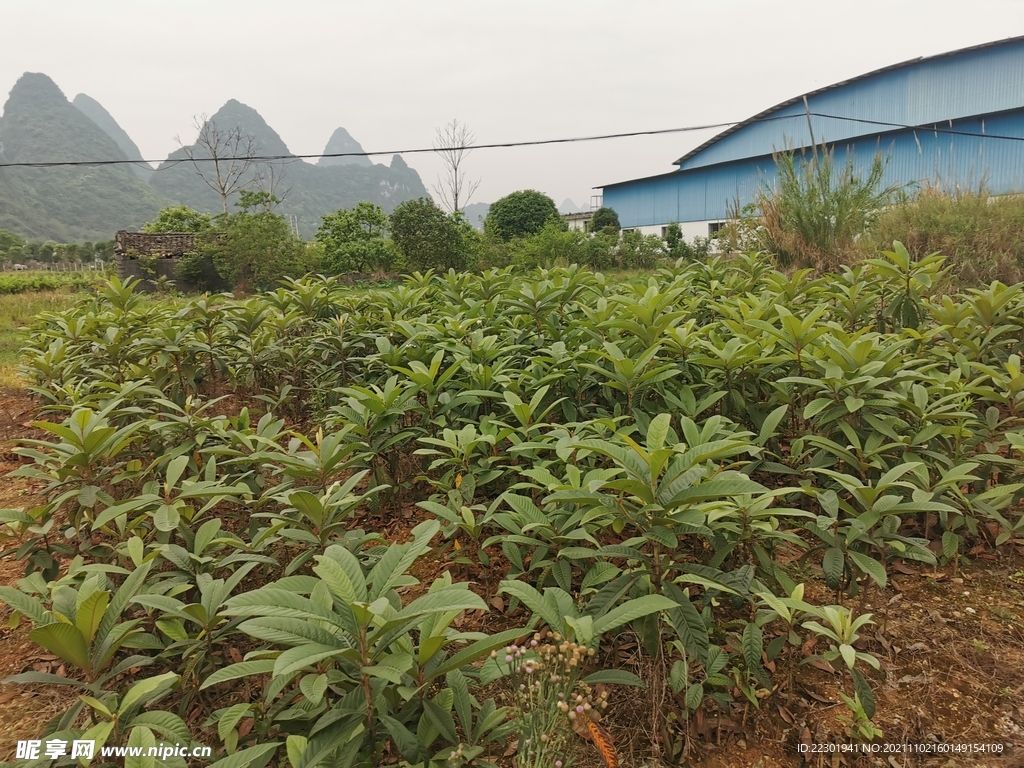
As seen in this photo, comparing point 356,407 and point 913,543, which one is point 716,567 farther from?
point 356,407

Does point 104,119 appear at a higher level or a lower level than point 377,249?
higher

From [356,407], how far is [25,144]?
298ft

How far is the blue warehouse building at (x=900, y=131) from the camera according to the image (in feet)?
49.2

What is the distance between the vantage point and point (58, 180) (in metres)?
57.0

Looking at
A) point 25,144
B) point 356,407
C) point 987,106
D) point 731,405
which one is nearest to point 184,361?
point 356,407

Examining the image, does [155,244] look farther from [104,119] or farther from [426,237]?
[104,119]

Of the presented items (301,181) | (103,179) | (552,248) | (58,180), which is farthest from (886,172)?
(301,181)

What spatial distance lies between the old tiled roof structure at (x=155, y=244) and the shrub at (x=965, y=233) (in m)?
15.1

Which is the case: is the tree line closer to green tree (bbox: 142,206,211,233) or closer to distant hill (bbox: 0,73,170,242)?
green tree (bbox: 142,206,211,233)

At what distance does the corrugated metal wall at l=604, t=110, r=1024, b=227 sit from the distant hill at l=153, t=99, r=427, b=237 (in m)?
48.1

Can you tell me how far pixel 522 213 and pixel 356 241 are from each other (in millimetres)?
8150

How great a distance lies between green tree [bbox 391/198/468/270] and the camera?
14.5 meters

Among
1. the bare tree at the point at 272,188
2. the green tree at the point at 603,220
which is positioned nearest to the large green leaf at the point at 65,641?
the bare tree at the point at 272,188

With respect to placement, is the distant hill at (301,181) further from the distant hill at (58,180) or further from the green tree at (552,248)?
the green tree at (552,248)
